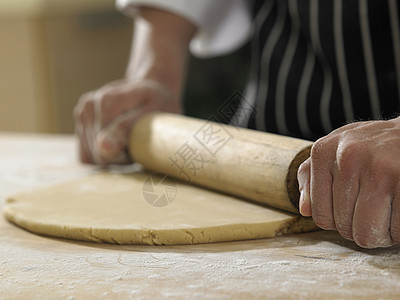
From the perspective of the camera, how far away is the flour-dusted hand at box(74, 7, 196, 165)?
4.37ft

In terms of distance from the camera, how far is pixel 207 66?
3.04 meters

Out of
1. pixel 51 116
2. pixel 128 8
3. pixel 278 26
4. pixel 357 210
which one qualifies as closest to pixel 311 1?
pixel 278 26

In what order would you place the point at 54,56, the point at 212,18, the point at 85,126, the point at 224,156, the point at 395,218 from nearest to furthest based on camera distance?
1. the point at 395,218
2. the point at 224,156
3. the point at 85,126
4. the point at 212,18
5. the point at 54,56

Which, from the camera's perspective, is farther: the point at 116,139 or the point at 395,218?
the point at 116,139

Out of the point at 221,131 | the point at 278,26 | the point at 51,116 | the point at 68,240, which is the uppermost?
the point at 278,26

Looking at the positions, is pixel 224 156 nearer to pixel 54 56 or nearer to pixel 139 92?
pixel 139 92

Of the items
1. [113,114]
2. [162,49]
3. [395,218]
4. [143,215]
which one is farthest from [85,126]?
[395,218]

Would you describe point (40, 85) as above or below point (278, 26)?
below

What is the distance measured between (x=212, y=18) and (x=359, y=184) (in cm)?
103

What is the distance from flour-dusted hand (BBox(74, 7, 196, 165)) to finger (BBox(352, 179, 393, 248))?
0.75 m

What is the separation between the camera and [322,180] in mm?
712

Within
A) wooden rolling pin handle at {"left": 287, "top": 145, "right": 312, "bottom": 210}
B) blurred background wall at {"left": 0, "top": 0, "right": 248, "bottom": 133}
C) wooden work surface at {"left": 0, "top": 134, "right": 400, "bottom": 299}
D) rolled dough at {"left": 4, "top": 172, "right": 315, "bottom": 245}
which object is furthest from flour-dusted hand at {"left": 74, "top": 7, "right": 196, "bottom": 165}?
blurred background wall at {"left": 0, "top": 0, "right": 248, "bottom": 133}

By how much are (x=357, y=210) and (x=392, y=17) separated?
67cm

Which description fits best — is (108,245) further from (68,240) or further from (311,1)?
(311,1)
